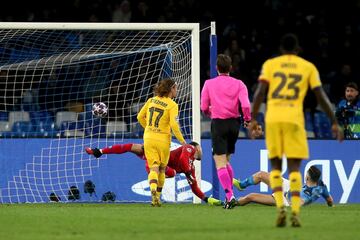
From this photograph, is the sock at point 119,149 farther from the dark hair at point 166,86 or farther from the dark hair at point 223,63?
the dark hair at point 223,63

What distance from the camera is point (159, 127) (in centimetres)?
1479

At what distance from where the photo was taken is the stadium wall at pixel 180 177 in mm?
16750

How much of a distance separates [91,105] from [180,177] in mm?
1940

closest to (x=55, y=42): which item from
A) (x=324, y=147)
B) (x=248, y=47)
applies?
(x=324, y=147)

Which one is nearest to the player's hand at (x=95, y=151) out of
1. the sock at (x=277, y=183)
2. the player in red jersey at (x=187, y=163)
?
the player in red jersey at (x=187, y=163)

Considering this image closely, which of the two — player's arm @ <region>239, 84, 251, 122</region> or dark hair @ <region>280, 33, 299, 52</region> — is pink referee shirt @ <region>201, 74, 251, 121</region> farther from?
dark hair @ <region>280, 33, 299, 52</region>

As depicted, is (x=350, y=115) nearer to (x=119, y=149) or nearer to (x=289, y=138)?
(x=119, y=149)

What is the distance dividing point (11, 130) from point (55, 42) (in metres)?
1.76

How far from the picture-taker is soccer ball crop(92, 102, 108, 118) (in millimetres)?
16641

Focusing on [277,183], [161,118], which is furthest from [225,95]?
[277,183]

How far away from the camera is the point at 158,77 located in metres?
17.2

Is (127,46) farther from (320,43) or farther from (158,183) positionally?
(320,43)

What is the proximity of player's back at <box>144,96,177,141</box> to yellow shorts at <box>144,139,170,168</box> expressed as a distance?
83 millimetres

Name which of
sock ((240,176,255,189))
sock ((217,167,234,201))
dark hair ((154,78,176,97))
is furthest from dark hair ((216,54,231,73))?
sock ((240,176,255,189))
